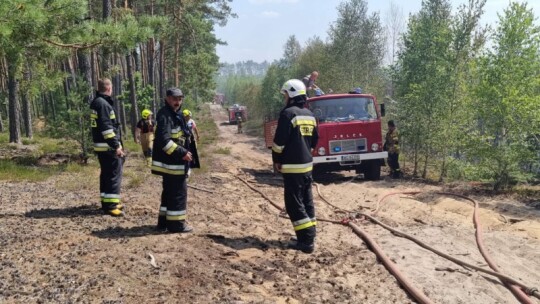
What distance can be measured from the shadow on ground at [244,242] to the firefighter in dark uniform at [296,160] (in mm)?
363

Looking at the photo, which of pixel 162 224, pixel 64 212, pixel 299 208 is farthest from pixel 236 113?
pixel 299 208

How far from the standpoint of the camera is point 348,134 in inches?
440

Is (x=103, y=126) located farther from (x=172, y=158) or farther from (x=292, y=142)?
(x=292, y=142)

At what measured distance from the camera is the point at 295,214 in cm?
542

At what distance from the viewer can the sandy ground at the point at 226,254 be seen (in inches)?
154

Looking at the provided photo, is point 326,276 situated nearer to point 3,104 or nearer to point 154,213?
point 154,213

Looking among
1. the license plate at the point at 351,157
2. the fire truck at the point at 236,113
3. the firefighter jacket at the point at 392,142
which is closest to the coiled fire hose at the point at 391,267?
the license plate at the point at 351,157

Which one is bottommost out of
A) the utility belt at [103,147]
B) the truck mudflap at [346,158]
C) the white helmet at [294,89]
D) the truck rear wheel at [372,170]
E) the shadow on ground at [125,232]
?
the truck rear wheel at [372,170]

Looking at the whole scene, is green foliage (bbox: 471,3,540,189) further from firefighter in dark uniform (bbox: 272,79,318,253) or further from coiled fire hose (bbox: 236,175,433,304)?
firefighter in dark uniform (bbox: 272,79,318,253)

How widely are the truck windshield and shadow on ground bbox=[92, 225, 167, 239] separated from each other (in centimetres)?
668

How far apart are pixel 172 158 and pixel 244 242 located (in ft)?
4.64

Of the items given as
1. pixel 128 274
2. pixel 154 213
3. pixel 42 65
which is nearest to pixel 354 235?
pixel 154 213

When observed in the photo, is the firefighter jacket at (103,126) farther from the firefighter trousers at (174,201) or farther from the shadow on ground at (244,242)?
the shadow on ground at (244,242)

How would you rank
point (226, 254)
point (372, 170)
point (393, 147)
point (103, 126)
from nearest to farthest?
point (226, 254), point (103, 126), point (372, 170), point (393, 147)
